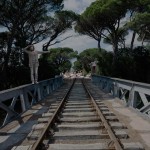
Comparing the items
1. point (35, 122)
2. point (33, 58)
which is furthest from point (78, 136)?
point (33, 58)

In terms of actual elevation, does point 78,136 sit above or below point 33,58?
below

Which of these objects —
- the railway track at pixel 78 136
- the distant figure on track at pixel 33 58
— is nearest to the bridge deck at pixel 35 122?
the railway track at pixel 78 136

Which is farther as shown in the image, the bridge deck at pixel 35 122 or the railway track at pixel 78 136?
the bridge deck at pixel 35 122

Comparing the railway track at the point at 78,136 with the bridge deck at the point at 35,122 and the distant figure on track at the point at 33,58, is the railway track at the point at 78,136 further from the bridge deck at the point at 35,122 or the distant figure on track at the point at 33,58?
the distant figure on track at the point at 33,58

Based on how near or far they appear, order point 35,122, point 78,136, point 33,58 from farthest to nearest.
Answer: point 33,58
point 35,122
point 78,136

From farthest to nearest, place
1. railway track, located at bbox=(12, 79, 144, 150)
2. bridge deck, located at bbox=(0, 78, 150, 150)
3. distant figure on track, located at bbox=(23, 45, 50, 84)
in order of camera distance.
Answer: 1. distant figure on track, located at bbox=(23, 45, 50, 84)
2. bridge deck, located at bbox=(0, 78, 150, 150)
3. railway track, located at bbox=(12, 79, 144, 150)

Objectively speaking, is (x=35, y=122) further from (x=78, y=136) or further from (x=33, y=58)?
(x=33, y=58)

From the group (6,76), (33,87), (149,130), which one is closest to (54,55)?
(6,76)

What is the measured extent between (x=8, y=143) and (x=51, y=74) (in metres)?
28.4

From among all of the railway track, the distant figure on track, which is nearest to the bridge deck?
the railway track

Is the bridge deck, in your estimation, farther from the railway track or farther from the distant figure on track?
the distant figure on track

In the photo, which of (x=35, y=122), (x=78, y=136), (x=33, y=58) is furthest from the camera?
(x=33, y=58)

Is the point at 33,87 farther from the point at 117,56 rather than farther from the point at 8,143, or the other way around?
the point at 117,56

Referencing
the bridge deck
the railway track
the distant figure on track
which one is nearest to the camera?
the railway track
